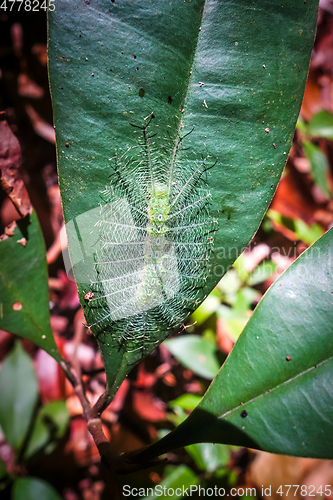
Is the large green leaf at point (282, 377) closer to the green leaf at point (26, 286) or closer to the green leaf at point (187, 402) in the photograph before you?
the green leaf at point (26, 286)

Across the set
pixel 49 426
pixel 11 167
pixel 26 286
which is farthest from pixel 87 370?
pixel 11 167

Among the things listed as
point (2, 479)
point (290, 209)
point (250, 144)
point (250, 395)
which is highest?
point (250, 144)

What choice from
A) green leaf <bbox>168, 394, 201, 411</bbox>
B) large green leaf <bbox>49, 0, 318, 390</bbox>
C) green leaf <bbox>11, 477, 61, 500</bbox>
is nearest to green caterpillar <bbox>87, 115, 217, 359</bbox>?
large green leaf <bbox>49, 0, 318, 390</bbox>

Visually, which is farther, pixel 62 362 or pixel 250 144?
pixel 62 362


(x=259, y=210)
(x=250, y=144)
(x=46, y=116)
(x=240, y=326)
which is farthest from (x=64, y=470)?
(x=46, y=116)

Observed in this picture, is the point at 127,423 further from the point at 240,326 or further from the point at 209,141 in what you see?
the point at 209,141

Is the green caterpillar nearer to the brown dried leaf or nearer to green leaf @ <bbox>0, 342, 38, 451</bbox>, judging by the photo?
the brown dried leaf
